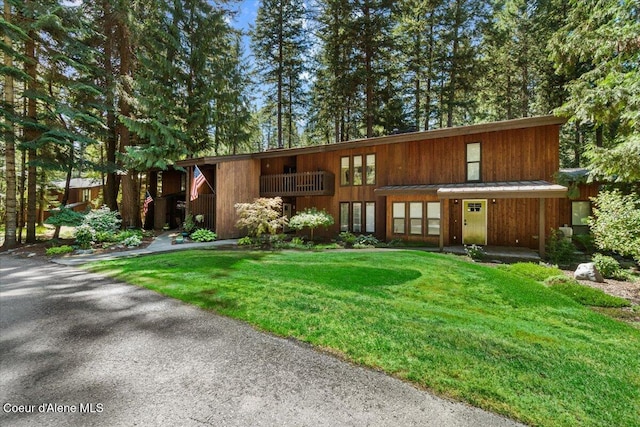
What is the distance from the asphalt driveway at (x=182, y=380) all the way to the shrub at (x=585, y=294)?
226 inches

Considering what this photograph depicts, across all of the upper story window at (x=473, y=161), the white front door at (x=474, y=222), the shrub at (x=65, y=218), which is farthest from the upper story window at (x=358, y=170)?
Answer: the shrub at (x=65, y=218)

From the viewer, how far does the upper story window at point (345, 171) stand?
52.9ft

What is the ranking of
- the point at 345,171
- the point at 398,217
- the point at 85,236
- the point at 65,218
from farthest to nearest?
the point at 345,171
the point at 398,217
the point at 65,218
the point at 85,236

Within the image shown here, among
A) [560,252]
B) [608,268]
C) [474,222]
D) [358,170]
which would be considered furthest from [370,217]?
[608,268]

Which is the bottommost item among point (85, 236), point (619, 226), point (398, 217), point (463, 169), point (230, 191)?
point (85, 236)

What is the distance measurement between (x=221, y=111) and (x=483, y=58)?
1980cm

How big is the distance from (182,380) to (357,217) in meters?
13.3

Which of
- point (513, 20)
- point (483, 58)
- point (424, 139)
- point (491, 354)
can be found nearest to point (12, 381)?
point (491, 354)

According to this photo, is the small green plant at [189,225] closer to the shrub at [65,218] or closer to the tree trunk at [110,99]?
the shrub at [65,218]

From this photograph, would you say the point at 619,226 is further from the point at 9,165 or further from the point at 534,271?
the point at 9,165

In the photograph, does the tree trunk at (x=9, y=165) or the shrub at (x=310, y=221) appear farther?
the shrub at (x=310, y=221)

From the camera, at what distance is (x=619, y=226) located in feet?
26.5

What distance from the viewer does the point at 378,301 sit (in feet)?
18.2

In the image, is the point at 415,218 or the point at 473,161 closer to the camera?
the point at 473,161
